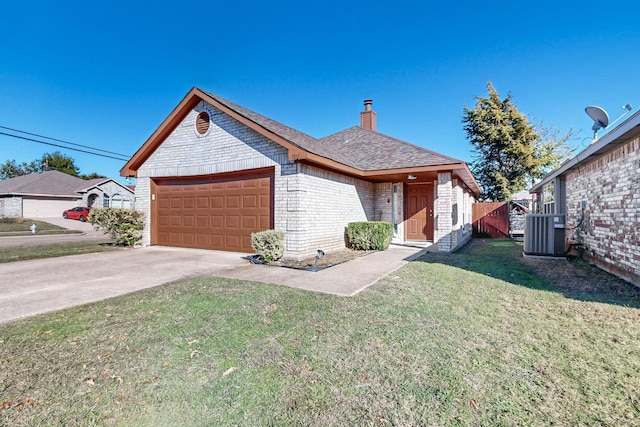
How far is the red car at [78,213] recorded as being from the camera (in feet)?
91.2

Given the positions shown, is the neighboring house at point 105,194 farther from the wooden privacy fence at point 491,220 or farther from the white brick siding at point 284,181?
the wooden privacy fence at point 491,220

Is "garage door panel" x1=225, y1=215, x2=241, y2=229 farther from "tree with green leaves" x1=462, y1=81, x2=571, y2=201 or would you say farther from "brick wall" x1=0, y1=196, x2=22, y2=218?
"brick wall" x1=0, y1=196, x2=22, y2=218

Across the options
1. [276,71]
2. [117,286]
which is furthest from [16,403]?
[276,71]

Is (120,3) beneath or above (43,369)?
above

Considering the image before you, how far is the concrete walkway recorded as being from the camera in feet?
14.6

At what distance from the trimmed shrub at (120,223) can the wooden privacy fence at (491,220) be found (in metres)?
16.9

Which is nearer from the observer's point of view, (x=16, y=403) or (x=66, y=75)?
(x=16, y=403)

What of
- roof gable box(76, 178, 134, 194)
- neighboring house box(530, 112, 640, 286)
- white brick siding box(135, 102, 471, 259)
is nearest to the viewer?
neighboring house box(530, 112, 640, 286)

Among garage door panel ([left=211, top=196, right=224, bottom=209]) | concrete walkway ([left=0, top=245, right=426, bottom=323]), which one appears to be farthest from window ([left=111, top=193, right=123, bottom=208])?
garage door panel ([left=211, top=196, right=224, bottom=209])

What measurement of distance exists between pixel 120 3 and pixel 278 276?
12.8 m

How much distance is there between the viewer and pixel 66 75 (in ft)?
60.5

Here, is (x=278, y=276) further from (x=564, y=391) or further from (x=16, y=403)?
(x=564, y=391)

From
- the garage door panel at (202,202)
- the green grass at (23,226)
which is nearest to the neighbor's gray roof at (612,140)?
the garage door panel at (202,202)

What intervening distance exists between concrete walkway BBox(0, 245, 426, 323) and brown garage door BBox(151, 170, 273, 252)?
3.44ft
